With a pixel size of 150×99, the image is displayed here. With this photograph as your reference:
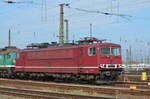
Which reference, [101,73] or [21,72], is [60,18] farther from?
[101,73]

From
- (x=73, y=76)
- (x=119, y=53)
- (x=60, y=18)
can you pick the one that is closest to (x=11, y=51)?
(x=60, y=18)

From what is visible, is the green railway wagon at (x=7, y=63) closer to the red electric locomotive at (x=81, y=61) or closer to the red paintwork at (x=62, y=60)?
the red paintwork at (x=62, y=60)

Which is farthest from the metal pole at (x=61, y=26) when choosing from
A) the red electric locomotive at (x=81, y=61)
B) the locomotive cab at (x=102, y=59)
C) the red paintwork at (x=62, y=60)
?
the locomotive cab at (x=102, y=59)

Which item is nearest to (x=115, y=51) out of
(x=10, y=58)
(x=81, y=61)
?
(x=81, y=61)

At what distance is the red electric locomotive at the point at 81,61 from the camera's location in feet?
87.3

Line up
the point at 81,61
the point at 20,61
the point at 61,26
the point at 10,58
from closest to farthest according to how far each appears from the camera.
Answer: the point at 81,61
the point at 61,26
the point at 20,61
the point at 10,58

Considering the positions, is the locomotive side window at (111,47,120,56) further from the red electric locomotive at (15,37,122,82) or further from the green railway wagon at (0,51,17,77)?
the green railway wagon at (0,51,17,77)

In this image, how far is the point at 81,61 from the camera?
27938 millimetres

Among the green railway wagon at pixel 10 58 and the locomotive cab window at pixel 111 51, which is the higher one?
the locomotive cab window at pixel 111 51

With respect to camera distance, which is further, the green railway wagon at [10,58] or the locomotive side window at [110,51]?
the green railway wagon at [10,58]

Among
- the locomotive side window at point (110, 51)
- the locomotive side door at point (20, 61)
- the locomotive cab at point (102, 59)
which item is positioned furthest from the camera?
the locomotive side door at point (20, 61)

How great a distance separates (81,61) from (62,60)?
3.13m

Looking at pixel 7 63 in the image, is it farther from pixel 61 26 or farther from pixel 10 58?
pixel 61 26

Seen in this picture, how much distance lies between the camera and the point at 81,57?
27984 millimetres
